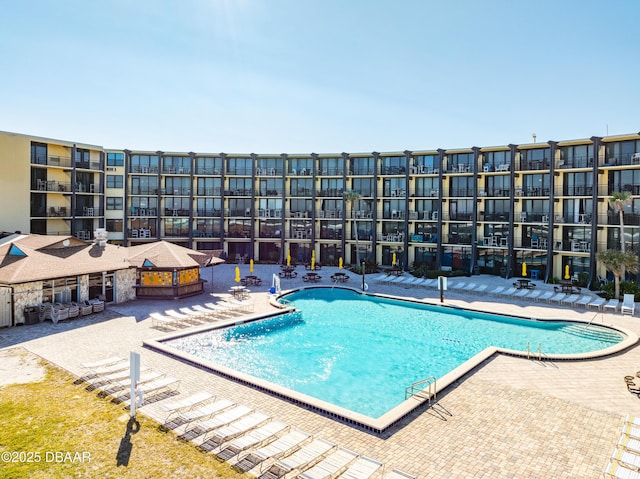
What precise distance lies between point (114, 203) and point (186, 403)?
39.9 m

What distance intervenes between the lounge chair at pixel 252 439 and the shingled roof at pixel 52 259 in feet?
53.8

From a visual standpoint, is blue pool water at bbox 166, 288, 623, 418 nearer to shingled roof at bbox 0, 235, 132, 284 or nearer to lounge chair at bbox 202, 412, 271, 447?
lounge chair at bbox 202, 412, 271, 447

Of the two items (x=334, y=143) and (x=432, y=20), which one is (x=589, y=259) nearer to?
(x=432, y=20)

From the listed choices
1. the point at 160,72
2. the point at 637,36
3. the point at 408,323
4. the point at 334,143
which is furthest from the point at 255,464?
the point at 334,143

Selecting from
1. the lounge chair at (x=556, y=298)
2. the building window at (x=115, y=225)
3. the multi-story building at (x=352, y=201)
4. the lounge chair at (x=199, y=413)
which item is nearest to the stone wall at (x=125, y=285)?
the multi-story building at (x=352, y=201)

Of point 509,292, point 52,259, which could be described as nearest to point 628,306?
point 509,292

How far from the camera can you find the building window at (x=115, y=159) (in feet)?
152

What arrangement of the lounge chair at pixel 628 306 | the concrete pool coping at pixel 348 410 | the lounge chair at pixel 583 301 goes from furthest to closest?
the lounge chair at pixel 583 301, the lounge chair at pixel 628 306, the concrete pool coping at pixel 348 410

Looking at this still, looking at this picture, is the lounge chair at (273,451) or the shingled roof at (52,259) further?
the shingled roof at (52,259)

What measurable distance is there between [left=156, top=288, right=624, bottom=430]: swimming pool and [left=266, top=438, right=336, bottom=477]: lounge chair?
4.03 m

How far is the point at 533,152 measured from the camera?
38562 millimetres

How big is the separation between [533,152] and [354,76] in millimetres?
→ 20048

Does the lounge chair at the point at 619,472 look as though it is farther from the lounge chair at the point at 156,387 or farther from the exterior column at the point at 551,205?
the exterior column at the point at 551,205

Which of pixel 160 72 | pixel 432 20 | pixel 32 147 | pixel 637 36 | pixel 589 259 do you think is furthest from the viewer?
pixel 32 147
